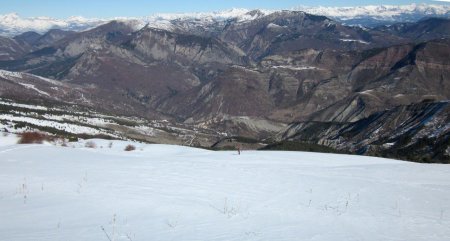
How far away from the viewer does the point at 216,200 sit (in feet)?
43.2

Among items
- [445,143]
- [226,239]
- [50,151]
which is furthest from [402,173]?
[445,143]

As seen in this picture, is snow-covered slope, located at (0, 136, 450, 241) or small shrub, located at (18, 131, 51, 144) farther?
small shrub, located at (18, 131, 51, 144)

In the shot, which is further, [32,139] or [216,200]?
[32,139]

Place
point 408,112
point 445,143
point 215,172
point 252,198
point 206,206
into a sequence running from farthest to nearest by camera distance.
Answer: point 408,112 → point 445,143 → point 215,172 → point 252,198 → point 206,206

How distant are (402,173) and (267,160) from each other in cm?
580

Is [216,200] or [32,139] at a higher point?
[216,200]

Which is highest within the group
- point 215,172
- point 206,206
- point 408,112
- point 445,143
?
point 206,206

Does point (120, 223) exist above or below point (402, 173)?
above

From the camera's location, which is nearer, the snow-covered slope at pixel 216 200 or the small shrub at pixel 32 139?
the snow-covered slope at pixel 216 200

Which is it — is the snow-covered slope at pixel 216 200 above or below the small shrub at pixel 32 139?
above

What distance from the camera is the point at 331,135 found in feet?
587

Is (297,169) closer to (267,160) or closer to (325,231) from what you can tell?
(267,160)

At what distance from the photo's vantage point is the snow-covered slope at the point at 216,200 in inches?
414

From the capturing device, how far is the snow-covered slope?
10.5 metres
